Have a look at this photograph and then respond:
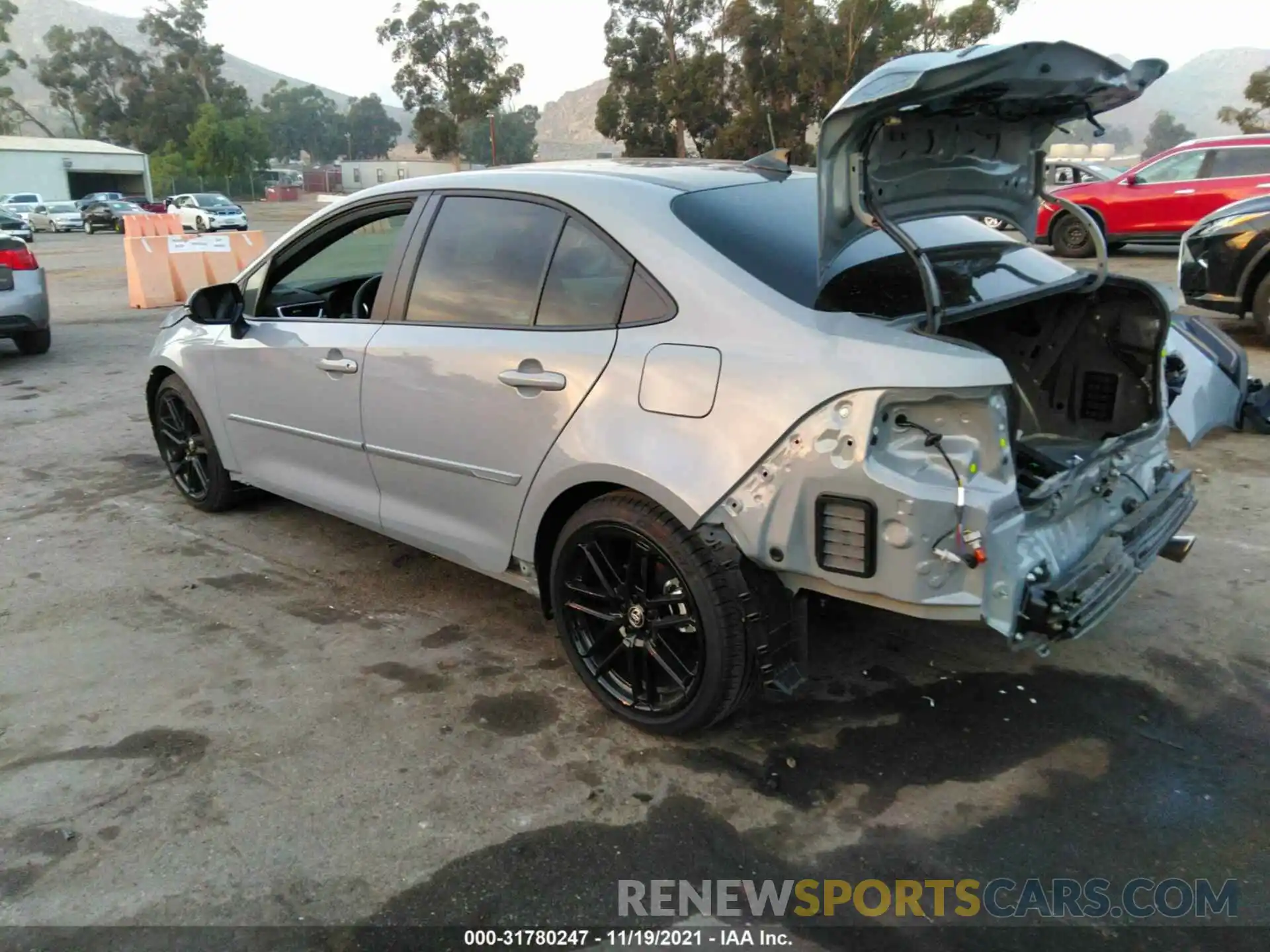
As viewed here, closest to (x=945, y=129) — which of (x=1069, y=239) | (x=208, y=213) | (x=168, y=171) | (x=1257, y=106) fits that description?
(x=1069, y=239)

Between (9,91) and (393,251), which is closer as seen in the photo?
(393,251)

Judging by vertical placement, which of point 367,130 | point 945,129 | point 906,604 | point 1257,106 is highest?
point 367,130

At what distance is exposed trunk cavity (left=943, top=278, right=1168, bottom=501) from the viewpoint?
139 inches

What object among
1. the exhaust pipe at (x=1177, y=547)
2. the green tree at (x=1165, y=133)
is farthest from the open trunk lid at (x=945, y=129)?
the green tree at (x=1165, y=133)

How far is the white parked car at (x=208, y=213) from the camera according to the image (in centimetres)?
3791

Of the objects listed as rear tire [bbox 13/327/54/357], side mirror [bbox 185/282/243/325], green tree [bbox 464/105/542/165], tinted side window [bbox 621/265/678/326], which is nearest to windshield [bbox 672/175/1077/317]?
tinted side window [bbox 621/265/678/326]

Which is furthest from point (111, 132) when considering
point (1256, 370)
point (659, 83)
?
point (1256, 370)

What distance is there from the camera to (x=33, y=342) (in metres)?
10.0

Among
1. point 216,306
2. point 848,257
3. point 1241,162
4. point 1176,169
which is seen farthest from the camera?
point 1176,169

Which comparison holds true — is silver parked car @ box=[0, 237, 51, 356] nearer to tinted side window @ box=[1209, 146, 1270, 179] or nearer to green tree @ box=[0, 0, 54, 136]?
tinted side window @ box=[1209, 146, 1270, 179]

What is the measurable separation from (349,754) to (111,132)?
9752 cm

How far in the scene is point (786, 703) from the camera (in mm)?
3291

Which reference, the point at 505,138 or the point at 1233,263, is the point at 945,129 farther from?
the point at 505,138

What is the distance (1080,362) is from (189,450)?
4380mm
